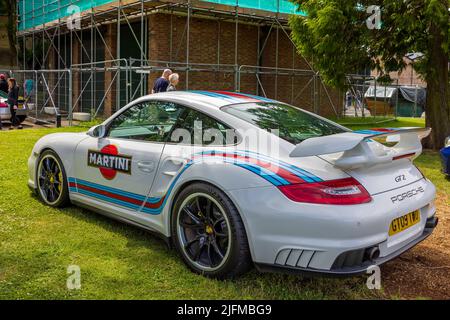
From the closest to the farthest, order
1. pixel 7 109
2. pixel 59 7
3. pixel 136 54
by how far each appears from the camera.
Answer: pixel 7 109 < pixel 136 54 < pixel 59 7

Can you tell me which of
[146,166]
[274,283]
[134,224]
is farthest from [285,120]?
[134,224]

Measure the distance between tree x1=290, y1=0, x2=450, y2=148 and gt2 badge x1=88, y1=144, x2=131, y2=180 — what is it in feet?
22.8

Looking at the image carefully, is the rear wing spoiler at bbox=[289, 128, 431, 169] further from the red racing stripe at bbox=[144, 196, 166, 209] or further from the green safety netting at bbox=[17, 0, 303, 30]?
the green safety netting at bbox=[17, 0, 303, 30]

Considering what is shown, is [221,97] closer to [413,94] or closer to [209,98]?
[209,98]

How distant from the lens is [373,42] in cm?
1062

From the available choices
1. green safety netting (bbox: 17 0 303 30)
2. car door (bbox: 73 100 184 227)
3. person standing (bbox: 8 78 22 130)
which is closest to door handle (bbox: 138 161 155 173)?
car door (bbox: 73 100 184 227)

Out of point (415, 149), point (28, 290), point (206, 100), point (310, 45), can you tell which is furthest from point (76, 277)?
point (310, 45)

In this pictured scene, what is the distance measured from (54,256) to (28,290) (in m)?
0.60

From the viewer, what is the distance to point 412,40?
416 inches

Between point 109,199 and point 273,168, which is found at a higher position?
point 273,168

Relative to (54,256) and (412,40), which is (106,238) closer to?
(54,256)

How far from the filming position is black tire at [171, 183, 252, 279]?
3.19 m

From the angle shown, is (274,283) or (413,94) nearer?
(274,283)

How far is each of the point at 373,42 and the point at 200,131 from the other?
803cm
